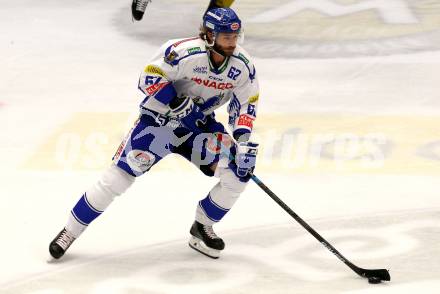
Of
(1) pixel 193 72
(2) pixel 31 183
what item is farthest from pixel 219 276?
(2) pixel 31 183

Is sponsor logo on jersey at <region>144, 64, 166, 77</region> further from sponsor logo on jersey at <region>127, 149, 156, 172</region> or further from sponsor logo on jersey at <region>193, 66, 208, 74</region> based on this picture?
sponsor logo on jersey at <region>127, 149, 156, 172</region>

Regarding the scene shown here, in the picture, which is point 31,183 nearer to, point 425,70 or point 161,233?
point 161,233

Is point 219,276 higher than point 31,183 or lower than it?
higher

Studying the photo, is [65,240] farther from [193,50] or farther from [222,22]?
[222,22]

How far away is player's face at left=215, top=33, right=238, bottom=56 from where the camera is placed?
6.51 metres

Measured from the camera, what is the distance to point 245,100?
6.80 meters

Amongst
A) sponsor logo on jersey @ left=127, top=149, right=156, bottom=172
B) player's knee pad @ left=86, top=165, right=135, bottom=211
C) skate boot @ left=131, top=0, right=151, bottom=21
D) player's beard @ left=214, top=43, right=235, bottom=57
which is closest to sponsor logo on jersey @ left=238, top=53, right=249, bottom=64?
player's beard @ left=214, top=43, right=235, bottom=57

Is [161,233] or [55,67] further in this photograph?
[55,67]

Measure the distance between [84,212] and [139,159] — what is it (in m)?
0.51

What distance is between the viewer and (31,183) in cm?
841

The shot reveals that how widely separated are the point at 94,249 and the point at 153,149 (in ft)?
2.91

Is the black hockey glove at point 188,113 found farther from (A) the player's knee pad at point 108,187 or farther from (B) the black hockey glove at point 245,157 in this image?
(A) the player's knee pad at point 108,187

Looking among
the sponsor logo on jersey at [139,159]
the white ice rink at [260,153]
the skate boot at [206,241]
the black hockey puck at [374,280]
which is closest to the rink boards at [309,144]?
the white ice rink at [260,153]

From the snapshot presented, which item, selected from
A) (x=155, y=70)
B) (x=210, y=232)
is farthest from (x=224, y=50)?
(x=210, y=232)
